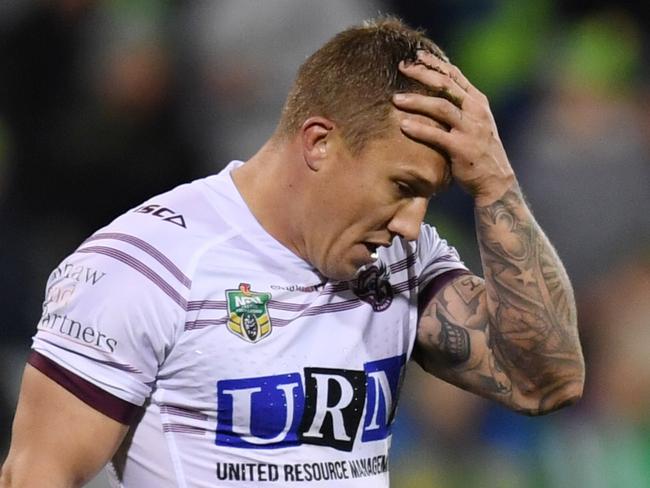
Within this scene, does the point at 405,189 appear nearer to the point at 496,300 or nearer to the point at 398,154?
the point at 398,154

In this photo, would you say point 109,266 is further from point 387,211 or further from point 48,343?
point 387,211

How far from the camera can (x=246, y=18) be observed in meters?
5.48

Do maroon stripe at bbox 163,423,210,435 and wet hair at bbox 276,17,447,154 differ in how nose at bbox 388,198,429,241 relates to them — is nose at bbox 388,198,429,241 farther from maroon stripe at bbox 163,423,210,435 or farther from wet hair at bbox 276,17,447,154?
maroon stripe at bbox 163,423,210,435

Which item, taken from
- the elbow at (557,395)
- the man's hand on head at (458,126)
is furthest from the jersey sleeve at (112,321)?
the elbow at (557,395)

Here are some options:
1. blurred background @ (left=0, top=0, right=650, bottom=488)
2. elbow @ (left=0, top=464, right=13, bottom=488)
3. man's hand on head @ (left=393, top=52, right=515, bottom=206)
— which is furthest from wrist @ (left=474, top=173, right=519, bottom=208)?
blurred background @ (left=0, top=0, right=650, bottom=488)

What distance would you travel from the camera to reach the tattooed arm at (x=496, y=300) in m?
2.68

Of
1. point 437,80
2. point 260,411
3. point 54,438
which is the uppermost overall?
point 437,80

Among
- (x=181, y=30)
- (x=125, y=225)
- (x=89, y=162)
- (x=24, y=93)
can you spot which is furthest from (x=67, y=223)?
(x=125, y=225)

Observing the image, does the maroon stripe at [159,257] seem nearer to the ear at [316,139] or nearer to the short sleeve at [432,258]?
the ear at [316,139]

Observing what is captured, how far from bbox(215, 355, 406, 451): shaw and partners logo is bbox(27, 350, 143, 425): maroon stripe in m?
0.23

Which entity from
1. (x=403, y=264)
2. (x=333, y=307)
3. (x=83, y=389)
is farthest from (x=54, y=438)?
(x=403, y=264)

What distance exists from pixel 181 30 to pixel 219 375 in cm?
330

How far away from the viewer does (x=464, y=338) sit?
2.88 m

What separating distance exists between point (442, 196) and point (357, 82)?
9.30 feet
